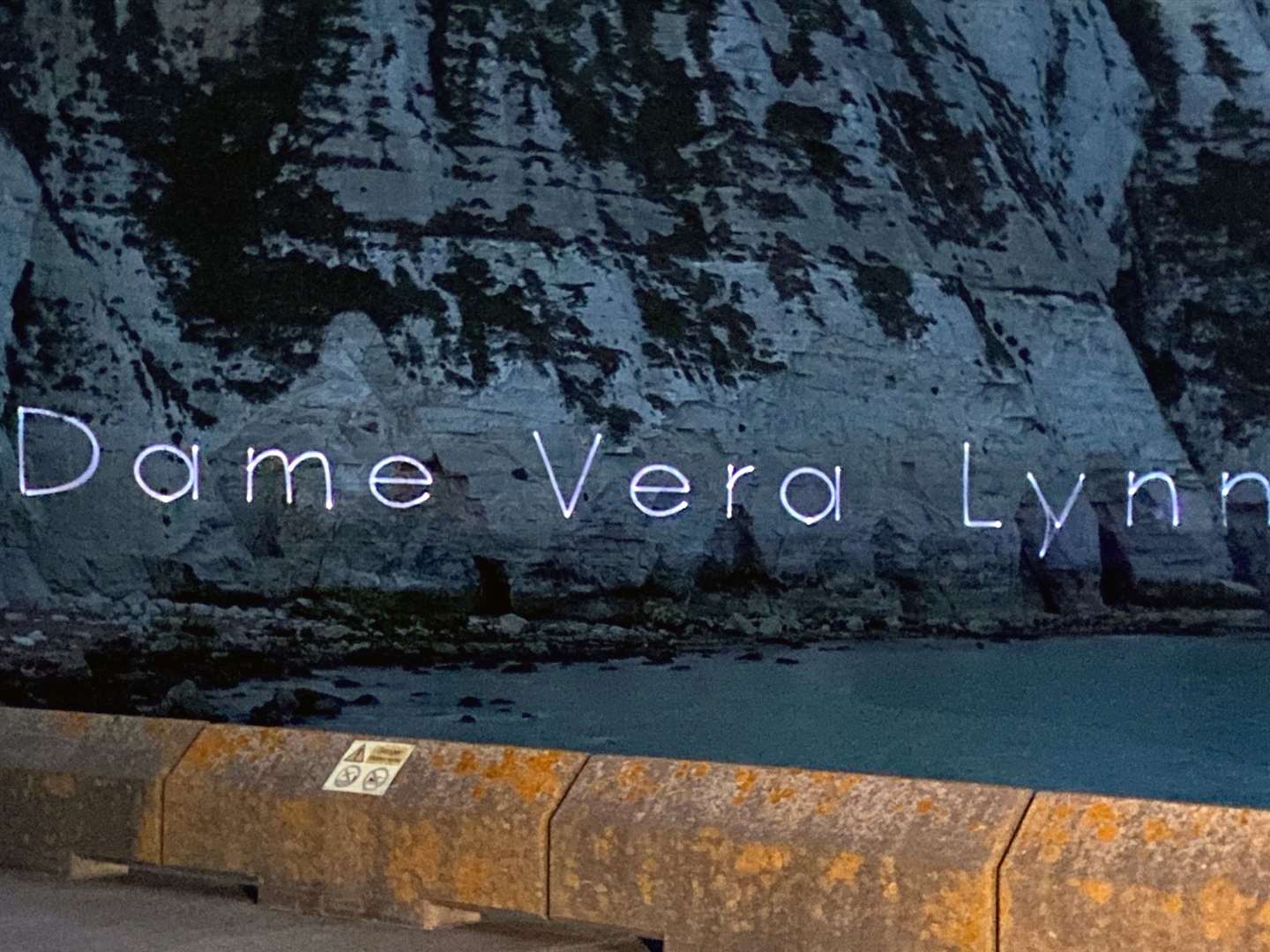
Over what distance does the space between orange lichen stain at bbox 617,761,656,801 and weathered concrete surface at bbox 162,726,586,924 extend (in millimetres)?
212

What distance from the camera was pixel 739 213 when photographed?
4409 cm

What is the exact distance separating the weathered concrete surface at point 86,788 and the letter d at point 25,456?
27.7 meters

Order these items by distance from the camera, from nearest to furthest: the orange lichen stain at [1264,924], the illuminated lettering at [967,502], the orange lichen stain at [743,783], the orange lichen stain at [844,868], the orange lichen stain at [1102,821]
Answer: the orange lichen stain at [1264,924]
the orange lichen stain at [1102,821]
the orange lichen stain at [844,868]
the orange lichen stain at [743,783]
the illuminated lettering at [967,502]

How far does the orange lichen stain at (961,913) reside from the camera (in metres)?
5.86

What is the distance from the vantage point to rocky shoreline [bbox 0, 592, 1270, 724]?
1006 inches

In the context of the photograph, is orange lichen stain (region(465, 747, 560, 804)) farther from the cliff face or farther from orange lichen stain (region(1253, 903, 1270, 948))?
the cliff face

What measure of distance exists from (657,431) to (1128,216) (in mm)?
20028

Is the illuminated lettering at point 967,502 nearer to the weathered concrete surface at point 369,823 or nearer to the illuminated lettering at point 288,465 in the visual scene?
the illuminated lettering at point 288,465

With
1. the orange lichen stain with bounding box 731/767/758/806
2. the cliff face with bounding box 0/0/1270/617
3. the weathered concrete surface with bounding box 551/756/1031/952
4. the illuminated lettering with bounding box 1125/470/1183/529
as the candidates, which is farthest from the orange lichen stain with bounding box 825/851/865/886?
the illuminated lettering with bounding box 1125/470/1183/529

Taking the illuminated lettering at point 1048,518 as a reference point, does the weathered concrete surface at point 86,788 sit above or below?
below

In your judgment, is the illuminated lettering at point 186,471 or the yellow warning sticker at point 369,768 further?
the illuminated lettering at point 186,471

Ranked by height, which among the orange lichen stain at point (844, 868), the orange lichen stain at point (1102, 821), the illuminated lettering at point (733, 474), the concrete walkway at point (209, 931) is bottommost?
the concrete walkway at point (209, 931)

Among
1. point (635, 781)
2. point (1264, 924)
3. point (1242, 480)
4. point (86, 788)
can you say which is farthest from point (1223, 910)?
point (1242, 480)

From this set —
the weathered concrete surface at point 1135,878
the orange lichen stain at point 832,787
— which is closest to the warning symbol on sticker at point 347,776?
the orange lichen stain at point 832,787
